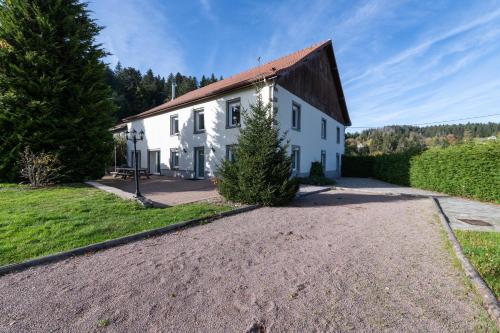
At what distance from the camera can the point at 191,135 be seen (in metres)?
17.7

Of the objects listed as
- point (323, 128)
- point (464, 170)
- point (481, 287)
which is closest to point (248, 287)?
point (481, 287)

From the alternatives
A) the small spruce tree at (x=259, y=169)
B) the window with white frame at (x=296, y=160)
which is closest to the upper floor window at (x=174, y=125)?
the window with white frame at (x=296, y=160)

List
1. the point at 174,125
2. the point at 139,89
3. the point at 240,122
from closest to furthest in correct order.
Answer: the point at 240,122 → the point at 174,125 → the point at 139,89

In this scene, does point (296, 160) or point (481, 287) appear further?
point (296, 160)

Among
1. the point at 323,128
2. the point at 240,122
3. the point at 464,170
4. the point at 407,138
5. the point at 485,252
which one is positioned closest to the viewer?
the point at 485,252

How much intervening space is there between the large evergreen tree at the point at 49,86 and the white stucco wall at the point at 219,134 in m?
5.64

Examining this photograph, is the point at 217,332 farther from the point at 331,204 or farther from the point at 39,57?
the point at 39,57

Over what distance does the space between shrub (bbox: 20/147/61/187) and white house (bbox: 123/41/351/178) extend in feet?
25.4

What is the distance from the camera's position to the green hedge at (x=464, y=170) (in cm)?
1030

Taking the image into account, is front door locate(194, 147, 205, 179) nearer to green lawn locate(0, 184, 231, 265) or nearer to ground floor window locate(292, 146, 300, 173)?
ground floor window locate(292, 146, 300, 173)

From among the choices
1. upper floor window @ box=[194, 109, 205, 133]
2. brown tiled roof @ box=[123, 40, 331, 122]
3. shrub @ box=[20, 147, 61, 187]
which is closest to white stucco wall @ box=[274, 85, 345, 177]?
brown tiled roof @ box=[123, 40, 331, 122]

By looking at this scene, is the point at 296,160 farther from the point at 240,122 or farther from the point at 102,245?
the point at 102,245

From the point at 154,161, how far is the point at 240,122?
11.2 metres

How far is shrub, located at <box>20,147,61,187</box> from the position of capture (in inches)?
432
